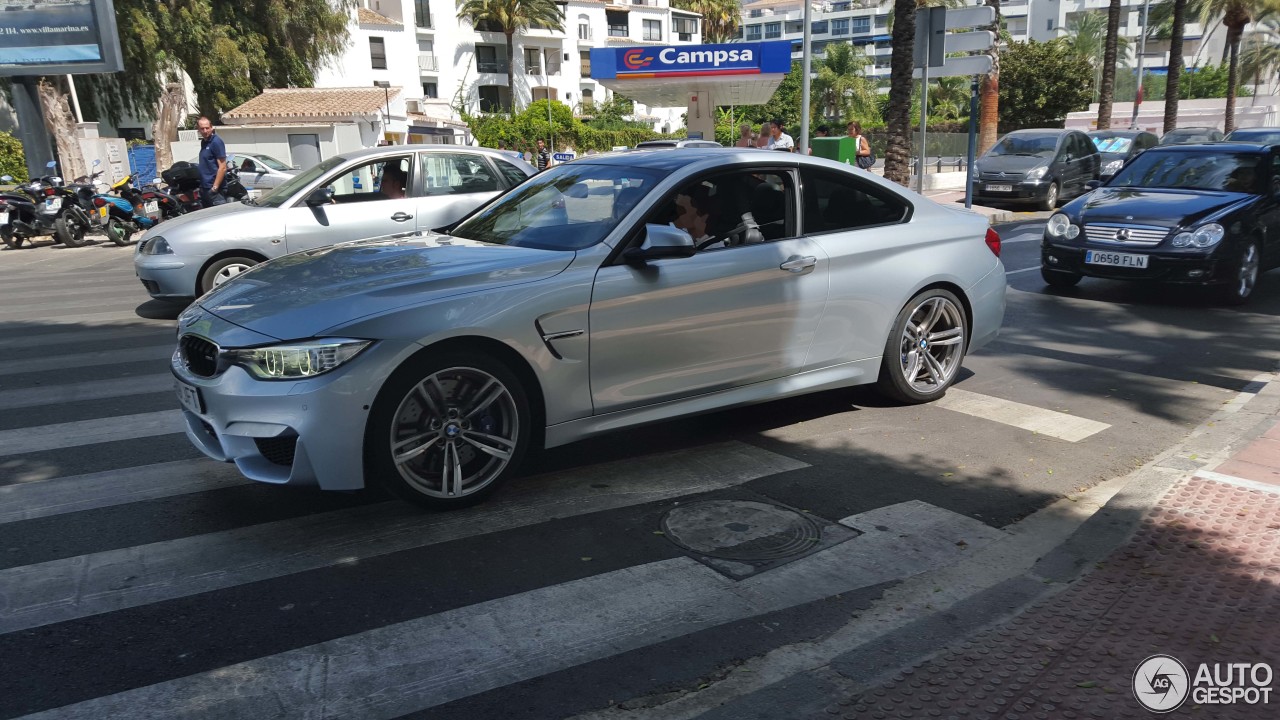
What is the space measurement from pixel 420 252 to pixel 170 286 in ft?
17.1

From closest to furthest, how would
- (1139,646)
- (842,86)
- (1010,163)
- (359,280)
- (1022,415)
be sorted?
1. (1139,646)
2. (359,280)
3. (1022,415)
4. (1010,163)
5. (842,86)

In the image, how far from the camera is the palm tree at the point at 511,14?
2613 inches

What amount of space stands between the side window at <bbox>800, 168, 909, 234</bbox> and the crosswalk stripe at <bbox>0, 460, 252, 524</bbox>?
3.51 meters

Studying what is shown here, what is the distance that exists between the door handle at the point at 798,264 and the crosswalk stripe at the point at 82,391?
4438 millimetres

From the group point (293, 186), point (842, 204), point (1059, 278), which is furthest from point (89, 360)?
point (1059, 278)

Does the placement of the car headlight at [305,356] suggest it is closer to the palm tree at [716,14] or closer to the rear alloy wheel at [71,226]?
the rear alloy wheel at [71,226]

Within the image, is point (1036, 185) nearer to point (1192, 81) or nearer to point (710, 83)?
point (710, 83)

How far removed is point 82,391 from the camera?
6727 millimetres

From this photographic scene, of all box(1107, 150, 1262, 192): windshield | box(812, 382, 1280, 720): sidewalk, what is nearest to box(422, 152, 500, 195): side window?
box(812, 382, 1280, 720): sidewalk

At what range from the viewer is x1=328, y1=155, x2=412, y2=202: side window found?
9.30m

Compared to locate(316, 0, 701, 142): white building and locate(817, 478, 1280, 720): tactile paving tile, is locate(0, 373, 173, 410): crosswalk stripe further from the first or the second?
locate(316, 0, 701, 142): white building

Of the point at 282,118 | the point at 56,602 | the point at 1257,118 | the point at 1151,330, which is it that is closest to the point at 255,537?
the point at 56,602

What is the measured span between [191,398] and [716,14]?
8770cm

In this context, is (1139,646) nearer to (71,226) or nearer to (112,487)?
(112,487)
